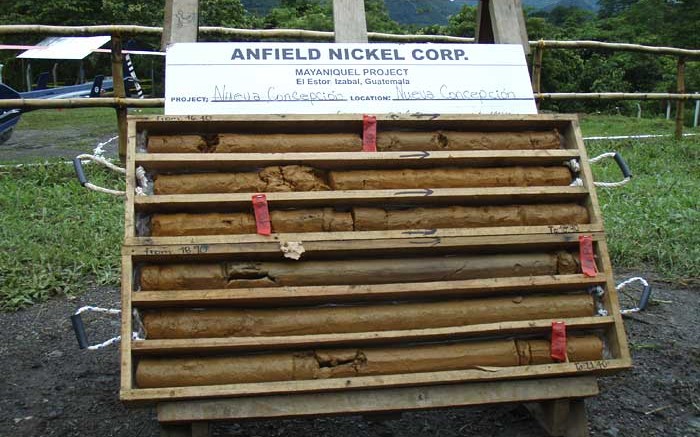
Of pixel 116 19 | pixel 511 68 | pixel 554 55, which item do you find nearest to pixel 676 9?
pixel 554 55

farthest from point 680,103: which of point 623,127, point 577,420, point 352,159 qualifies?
point 352,159

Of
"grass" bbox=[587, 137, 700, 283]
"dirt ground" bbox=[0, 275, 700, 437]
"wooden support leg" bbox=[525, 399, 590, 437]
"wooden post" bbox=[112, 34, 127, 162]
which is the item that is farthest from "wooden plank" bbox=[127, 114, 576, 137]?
"wooden post" bbox=[112, 34, 127, 162]

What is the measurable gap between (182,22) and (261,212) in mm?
1086

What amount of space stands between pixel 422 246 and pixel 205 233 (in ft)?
2.44

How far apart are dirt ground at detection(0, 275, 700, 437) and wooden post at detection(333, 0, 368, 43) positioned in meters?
1.63

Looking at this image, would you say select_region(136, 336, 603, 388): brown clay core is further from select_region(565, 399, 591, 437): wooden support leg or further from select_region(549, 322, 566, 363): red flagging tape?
select_region(565, 399, 591, 437): wooden support leg

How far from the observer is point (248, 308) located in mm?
2475

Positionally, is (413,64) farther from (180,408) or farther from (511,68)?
(180,408)

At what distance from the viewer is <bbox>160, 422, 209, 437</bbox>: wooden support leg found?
96.1 inches

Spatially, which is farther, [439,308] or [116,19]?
[116,19]

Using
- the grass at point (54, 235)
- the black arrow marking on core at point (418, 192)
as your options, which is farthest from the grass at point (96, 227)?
the black arrow marking on core at point (418, 192)

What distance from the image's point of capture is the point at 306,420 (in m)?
3.04

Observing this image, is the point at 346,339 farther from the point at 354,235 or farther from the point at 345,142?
the point at 345,142

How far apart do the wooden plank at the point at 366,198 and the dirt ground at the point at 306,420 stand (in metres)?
0.95
